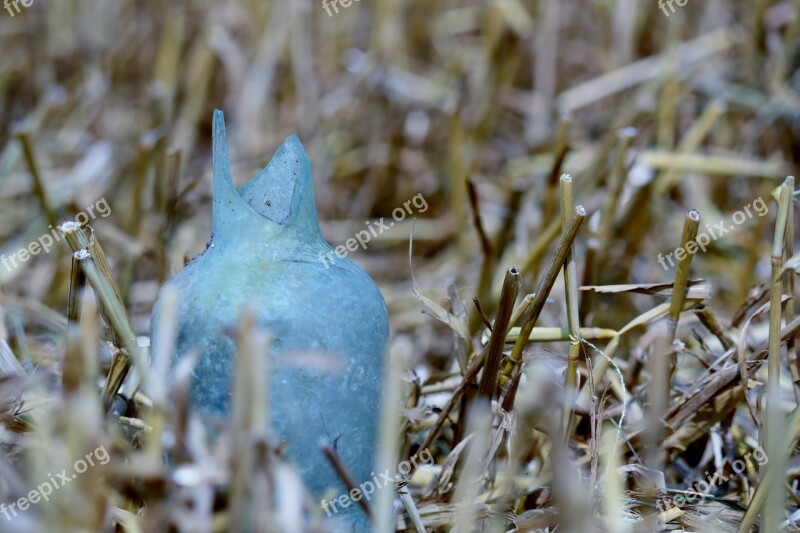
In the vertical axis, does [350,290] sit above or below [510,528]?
above

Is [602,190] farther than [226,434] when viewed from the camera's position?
Yes

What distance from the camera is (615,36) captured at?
7.27 feet

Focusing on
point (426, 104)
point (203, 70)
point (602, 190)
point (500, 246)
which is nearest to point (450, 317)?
point (500, 246)

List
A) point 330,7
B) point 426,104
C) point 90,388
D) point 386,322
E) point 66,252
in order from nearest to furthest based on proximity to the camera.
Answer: point 90,388 < point 386,322 < point 66,252 < point 426,104 < point 330,7

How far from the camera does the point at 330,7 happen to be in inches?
91.8

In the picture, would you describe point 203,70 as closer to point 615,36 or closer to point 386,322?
point 615,36

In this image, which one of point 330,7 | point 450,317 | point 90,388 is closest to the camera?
point 90,388

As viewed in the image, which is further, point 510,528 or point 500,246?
point 500,246

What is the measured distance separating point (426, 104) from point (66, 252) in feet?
3.09

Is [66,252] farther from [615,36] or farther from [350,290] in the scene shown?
[615,36]

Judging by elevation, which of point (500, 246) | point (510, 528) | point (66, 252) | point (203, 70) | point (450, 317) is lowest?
point (510, 528)

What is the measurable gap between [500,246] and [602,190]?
A: 0.96ft

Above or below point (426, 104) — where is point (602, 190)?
below

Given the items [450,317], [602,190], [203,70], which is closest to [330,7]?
[203,70]
